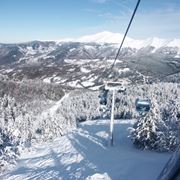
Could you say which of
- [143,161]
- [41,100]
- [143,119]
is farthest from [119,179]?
[41,100]

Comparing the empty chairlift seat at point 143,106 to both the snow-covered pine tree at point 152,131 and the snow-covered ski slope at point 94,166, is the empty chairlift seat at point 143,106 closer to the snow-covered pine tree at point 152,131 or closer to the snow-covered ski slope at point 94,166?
the snow-covered pine tree at point 152,131

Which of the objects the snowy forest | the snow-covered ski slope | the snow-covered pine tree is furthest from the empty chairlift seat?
the snow-covered ski slope

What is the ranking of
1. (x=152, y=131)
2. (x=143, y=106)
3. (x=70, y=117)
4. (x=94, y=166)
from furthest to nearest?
(x=70, y=117)
(x=143, y=106)
(x=152, y=131)
(x=94, y=166)

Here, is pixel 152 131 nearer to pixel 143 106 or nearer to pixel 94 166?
pixel 143 106

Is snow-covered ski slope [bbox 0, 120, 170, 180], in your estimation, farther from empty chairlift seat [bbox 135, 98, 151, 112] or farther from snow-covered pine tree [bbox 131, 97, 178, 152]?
empty chairlift seat [bbox 135, 98, 151, 112]

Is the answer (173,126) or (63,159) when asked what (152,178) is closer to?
(63,159)

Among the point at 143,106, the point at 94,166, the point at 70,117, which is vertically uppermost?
the point at 143,106

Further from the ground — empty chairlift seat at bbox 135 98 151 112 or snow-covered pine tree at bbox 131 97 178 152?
empty chairlift seat at bbox 135 98 151 112

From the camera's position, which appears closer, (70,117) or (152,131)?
(152,131)

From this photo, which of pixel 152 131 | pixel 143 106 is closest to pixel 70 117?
pixel 143 106
